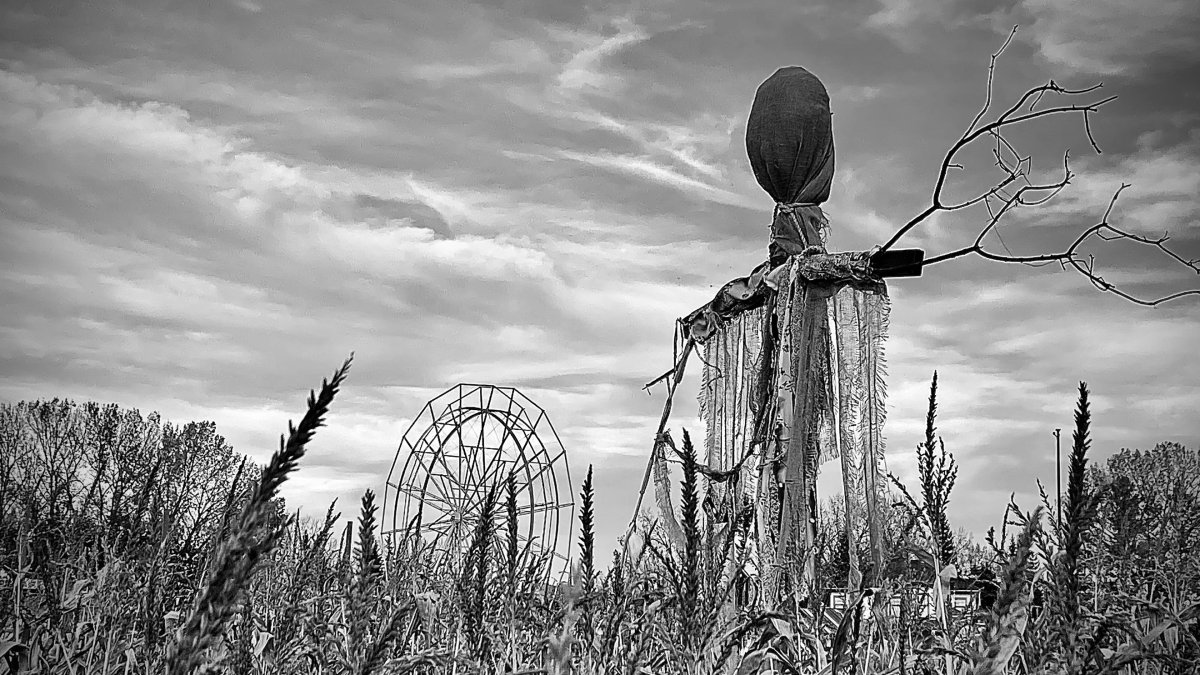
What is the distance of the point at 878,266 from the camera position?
7.61 meters

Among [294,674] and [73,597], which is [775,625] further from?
[73,597]

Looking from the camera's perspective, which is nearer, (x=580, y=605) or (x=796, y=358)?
(x=580, y=605)

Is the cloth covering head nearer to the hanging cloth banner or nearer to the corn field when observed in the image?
the hanging cloth banner

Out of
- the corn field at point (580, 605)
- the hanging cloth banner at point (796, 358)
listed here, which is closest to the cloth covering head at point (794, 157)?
the hanging cloth banner at point (796, 358)

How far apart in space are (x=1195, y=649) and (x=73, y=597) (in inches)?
145

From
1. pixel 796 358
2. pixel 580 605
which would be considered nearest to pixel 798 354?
pixel 796 358

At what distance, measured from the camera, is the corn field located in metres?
1.16

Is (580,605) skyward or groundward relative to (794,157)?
groundward

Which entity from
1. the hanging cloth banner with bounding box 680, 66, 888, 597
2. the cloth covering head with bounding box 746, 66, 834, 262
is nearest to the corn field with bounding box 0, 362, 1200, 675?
the hanging cloth banner with bounding box 680, 66, 888, 597

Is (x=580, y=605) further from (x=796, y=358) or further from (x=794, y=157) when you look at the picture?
(x=794, y=157)

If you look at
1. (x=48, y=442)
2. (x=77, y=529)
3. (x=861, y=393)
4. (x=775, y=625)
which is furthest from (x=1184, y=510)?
(x=48, y=442)

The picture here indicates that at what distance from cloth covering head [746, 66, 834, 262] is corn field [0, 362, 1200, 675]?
2.84m

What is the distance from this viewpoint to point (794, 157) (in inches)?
323

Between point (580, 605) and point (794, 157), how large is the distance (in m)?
6.39
